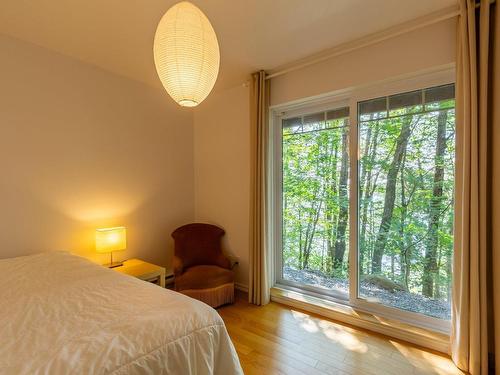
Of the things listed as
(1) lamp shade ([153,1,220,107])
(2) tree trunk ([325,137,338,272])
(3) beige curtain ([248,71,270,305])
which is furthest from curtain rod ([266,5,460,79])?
(1) lamp shade ([153,1,220,107])

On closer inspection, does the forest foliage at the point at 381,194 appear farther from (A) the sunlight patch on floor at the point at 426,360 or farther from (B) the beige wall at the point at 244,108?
(A) the sunlight patch on floor at the point at 426,360

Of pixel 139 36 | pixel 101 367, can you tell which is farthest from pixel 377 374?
pixel 139 36

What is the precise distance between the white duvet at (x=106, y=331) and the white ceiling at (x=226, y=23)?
1.87 m

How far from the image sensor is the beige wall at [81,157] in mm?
2229

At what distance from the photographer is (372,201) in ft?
7.97

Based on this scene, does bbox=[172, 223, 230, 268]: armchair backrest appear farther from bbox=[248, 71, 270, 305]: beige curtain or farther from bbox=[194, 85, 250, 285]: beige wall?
bbox=[248, 71, 270, 305]: beige curtain

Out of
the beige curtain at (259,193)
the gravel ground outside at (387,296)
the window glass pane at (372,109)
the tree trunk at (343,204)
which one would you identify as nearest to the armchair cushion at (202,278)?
the beige curtain at (259,193)

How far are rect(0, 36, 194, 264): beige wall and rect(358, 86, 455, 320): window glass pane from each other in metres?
2.33

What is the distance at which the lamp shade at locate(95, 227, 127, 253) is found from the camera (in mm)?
2504

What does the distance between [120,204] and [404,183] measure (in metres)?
2.88

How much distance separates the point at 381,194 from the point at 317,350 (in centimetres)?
143

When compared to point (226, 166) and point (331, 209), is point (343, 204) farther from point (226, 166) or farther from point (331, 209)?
point (226, 166)

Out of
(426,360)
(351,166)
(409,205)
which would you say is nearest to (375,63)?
(351,166)

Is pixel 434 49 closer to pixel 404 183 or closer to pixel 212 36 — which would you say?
pixel 404 183
